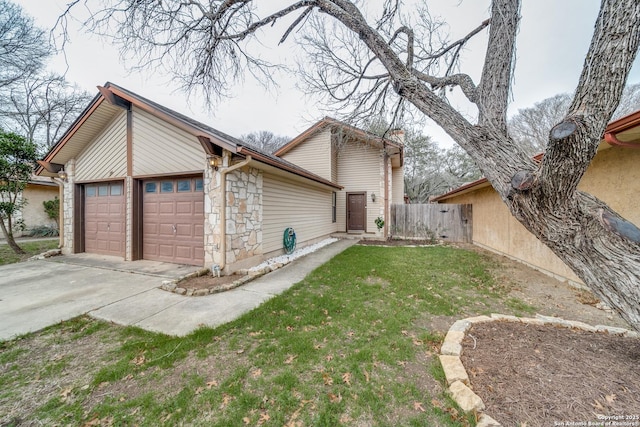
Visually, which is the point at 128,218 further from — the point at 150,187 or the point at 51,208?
the point at 51,208

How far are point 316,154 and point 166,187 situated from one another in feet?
22.6

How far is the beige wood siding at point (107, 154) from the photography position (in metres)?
6.55

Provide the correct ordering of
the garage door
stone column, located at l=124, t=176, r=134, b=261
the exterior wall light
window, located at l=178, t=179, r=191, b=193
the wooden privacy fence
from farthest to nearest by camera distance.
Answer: the wooden privacy fence < stone column, located at l=124, t=176, r=134, b=261 < window, located at l=178, t=179, r=191, b=193 < the garage door < the exterior wall light

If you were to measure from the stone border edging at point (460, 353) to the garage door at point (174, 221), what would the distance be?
5231mm

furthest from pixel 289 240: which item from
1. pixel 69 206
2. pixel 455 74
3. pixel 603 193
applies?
pixel 603 193

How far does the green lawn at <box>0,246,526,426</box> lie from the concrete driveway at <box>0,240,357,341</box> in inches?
11.1

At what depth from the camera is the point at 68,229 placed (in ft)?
24.0

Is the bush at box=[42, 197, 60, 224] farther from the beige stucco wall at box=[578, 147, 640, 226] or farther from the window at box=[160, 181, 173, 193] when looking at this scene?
the beige stucco wall at box=[578, 147, 640, 226]

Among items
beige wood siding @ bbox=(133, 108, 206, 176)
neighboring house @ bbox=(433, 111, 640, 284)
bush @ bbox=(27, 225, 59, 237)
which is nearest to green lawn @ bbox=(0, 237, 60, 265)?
bush @ bbox=(27, 225, 59, 237)

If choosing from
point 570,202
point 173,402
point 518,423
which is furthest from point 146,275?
point 570,202

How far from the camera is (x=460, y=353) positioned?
244 cm

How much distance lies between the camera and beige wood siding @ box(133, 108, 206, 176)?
5656 mm

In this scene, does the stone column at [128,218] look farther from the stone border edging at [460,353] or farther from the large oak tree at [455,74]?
the stone border edging at [460,353]

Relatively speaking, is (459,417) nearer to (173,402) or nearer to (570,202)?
(570,202)
